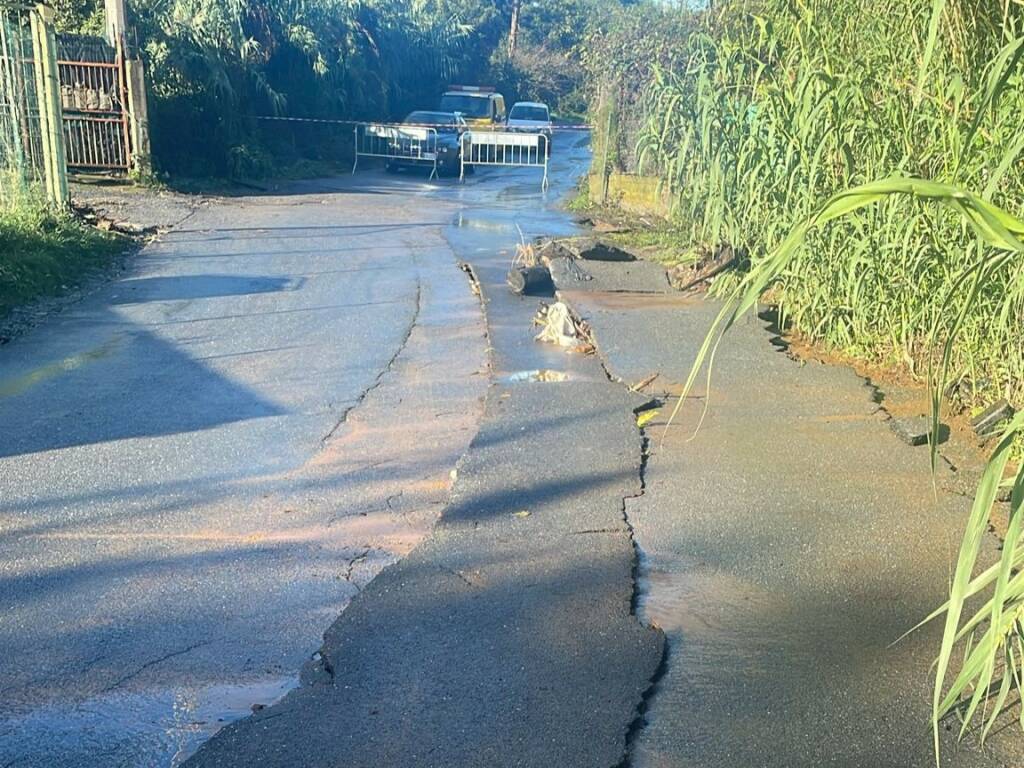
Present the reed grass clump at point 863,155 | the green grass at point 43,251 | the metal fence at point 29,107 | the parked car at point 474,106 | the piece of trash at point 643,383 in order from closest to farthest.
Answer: the reed grass clump at point 863,155 < the piece of trash at point 643,383 < the green grass at point 43,251 < the metal fence at point 29,107 < the parked car at point 474,106

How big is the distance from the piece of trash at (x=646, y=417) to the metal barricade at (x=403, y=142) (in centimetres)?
2004

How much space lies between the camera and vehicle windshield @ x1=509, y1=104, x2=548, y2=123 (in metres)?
33.9

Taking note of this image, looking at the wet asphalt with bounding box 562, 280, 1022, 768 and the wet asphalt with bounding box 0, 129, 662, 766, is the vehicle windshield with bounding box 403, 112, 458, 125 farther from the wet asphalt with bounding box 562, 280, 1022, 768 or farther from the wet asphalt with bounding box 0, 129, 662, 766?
the wet asphalt with bounding box 562, 280, 1022, 768

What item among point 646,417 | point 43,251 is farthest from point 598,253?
point 646,417

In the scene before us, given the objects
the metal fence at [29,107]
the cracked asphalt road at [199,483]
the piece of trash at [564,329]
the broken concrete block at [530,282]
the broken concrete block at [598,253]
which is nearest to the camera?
the cracked asphalt road at [199,483]

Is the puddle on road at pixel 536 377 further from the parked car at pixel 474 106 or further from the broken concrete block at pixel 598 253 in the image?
the parked car at pixel 474 106

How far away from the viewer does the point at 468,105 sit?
33.2 meters

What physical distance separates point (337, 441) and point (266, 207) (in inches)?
523

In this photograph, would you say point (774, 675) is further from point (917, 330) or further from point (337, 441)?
point (917, 330)

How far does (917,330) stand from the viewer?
743cm

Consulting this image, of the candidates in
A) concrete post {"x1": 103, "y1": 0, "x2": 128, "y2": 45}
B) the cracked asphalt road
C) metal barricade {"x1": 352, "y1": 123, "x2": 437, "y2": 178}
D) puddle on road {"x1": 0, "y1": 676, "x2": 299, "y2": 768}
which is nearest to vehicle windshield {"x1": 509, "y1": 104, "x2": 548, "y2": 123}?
metal barricade {"x1": 352, "y1": 123, "x2": 437, "y2": 178}

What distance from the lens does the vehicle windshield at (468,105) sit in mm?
32844

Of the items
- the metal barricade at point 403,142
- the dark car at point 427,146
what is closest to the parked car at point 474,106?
the dark car at point 427,146

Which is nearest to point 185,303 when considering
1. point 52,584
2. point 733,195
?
point 733,195
